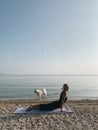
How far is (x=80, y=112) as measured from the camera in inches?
445

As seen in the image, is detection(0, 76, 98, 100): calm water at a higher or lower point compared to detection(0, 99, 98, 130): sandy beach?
lower

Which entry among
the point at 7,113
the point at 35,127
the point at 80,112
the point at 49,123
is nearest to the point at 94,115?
the point at 80,112

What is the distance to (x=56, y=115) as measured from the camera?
10609 millimetres

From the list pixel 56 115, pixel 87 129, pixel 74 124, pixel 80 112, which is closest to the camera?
pixel 87 129

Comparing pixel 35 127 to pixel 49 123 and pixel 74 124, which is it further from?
pixel 74 124

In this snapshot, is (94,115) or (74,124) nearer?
(74,124)

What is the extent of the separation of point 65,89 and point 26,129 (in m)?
3.06

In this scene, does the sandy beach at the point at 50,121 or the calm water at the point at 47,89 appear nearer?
the sandy beach at the point at 50,121

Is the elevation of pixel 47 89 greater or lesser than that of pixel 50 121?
lesser

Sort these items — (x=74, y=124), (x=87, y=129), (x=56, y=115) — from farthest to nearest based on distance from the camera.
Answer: (x=56, y=115) < (x=74, y=124) < (x=87, y=129)

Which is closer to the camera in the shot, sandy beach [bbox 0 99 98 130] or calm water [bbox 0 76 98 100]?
sandy beach [bbox 0 99 98 130]

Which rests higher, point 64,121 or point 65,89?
point 65,89

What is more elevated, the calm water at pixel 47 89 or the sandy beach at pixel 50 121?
the sandy beach at pixel 50 121

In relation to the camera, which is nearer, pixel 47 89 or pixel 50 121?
pixel 50 121
